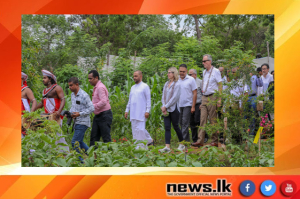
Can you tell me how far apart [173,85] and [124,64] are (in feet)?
9.13

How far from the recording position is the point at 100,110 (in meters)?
6.06

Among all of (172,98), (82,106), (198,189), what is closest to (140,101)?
(172,98)

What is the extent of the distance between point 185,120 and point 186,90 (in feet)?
1.85

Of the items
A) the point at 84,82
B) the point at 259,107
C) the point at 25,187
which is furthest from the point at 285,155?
the point at 84,82

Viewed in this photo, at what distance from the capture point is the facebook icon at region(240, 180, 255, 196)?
3.04 m

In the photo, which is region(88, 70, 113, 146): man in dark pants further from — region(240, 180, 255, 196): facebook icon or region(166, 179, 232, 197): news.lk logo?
region(240, 180, 255, 196): facebook icon

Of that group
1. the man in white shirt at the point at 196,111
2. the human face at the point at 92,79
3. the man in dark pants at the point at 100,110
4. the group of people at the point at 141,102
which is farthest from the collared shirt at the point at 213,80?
the human face at the point at 92,79

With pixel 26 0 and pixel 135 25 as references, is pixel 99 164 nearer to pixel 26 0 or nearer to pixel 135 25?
pixel 26 0

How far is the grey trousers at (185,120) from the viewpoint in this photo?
6781 millimetres

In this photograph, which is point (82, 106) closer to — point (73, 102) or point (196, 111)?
point (73, 102)

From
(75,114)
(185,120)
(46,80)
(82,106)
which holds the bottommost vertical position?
(185,120)

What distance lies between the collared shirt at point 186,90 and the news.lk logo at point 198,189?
3841 millimetres

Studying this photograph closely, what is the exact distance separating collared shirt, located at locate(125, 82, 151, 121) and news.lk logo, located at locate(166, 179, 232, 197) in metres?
3.47

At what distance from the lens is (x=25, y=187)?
119 inches
